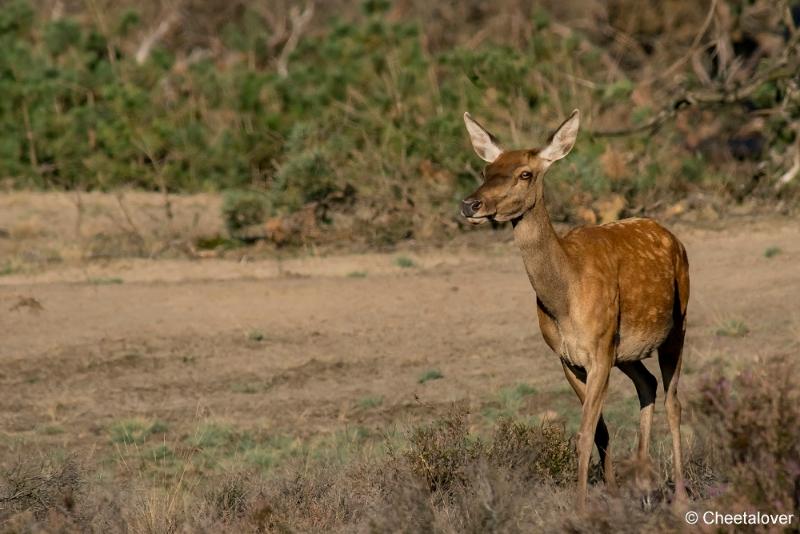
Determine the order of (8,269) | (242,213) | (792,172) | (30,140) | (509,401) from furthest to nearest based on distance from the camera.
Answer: (30,140), (242,213), (792,172), (8,269), (509,401)

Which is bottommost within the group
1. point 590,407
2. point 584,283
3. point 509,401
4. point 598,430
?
point 509,401

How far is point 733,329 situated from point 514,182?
22.6ft

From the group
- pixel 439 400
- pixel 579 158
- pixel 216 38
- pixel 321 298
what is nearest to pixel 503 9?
pixel 216 38

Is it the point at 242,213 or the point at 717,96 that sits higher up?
the point at 717,96

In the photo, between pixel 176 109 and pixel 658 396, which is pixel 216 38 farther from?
pixel 658 396

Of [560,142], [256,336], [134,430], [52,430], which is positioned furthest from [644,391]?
[256,336]

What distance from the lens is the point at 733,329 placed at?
47.7ft

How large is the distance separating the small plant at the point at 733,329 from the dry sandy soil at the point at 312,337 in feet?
0.07

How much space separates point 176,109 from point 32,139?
2.90 meters

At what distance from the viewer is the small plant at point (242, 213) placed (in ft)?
68.3

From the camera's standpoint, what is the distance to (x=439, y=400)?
43.2ft

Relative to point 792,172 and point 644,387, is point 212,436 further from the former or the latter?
point 792,172

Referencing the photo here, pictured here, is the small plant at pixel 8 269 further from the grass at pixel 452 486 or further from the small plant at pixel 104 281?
the grass at pixel 452 486

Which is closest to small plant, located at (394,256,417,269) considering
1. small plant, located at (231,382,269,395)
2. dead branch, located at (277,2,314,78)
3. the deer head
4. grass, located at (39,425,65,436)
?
small plant, located at (231,382,269,395)
